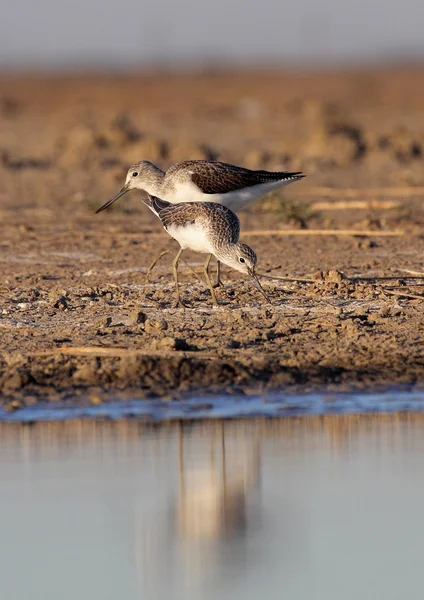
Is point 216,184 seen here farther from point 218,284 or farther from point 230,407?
point 230,407

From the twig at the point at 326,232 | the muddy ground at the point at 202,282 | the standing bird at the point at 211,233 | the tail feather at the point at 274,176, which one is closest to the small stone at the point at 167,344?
the muddy ground at the point at 202,282

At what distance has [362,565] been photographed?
18.0 ft

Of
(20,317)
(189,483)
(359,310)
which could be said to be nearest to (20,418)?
(189,483)

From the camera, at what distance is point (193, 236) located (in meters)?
9.78

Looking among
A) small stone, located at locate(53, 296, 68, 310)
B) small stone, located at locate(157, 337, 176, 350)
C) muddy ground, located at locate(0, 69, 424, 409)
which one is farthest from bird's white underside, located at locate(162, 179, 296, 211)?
small stone, located at locate(157, 337, 176, 350)

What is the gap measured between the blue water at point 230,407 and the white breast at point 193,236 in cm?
200

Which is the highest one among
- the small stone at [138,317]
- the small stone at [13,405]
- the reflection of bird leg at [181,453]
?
the small stone at [138,317]

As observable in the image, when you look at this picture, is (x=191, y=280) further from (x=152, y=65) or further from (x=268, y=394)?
(x=152, y=65)

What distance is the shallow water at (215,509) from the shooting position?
5383 mm

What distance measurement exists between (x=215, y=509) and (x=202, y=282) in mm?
4682

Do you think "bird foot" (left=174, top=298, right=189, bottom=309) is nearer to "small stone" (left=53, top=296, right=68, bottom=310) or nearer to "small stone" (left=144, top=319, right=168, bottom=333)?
"small stone" (left=144, top=319, right=168, bottom=333)

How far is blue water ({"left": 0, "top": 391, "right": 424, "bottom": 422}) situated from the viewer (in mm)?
7578

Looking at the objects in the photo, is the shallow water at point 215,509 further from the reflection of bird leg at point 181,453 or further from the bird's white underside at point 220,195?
the bird's white underside at point 220,195

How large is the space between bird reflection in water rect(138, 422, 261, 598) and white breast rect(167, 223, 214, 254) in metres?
2.57
